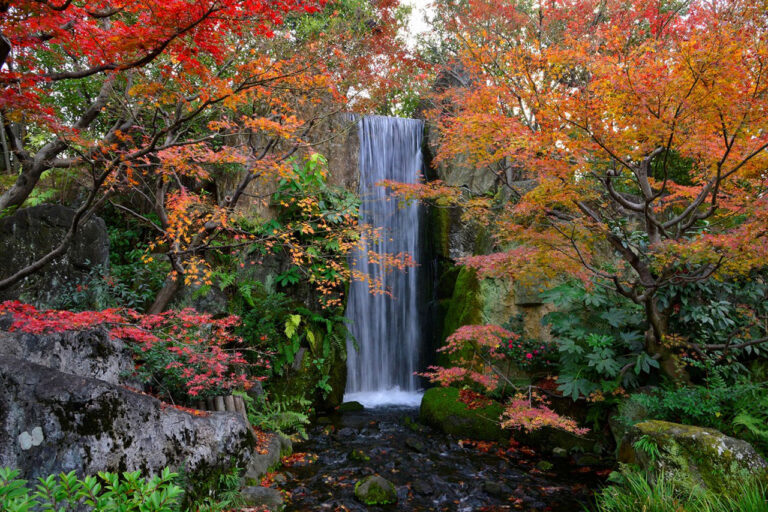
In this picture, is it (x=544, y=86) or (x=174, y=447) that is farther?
(x=544, y=86)

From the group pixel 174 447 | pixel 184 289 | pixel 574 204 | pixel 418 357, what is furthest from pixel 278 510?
pixel 418 357

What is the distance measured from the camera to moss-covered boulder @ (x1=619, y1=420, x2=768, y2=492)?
14.2 ft

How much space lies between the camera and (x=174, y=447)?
4098 mm

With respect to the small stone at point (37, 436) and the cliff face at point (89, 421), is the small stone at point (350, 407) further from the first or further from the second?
the small stone at point (37, 436)

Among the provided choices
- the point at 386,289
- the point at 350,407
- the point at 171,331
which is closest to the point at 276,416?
the point at 350,407

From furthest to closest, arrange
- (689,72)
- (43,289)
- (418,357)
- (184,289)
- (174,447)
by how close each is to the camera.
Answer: (418,357), (184,289), (43,289), (689,72), (174,447)

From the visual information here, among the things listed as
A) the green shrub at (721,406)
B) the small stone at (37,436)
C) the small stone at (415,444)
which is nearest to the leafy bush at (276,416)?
the small stone at (415,444)

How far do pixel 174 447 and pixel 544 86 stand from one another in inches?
267

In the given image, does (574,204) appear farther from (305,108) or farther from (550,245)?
(305,108)

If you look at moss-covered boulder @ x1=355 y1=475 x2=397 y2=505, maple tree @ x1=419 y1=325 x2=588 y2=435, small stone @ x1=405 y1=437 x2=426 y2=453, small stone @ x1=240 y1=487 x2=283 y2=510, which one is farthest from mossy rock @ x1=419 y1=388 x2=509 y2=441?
small stone @ x1=240 y1=487 x2=283 y2=510

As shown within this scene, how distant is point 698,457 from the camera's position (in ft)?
14.9

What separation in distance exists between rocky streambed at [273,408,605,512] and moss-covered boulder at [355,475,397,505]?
0.08 m

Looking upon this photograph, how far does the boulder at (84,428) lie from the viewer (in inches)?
118

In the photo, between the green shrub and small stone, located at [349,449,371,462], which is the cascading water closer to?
small stone, located at [349,449,371,462]
